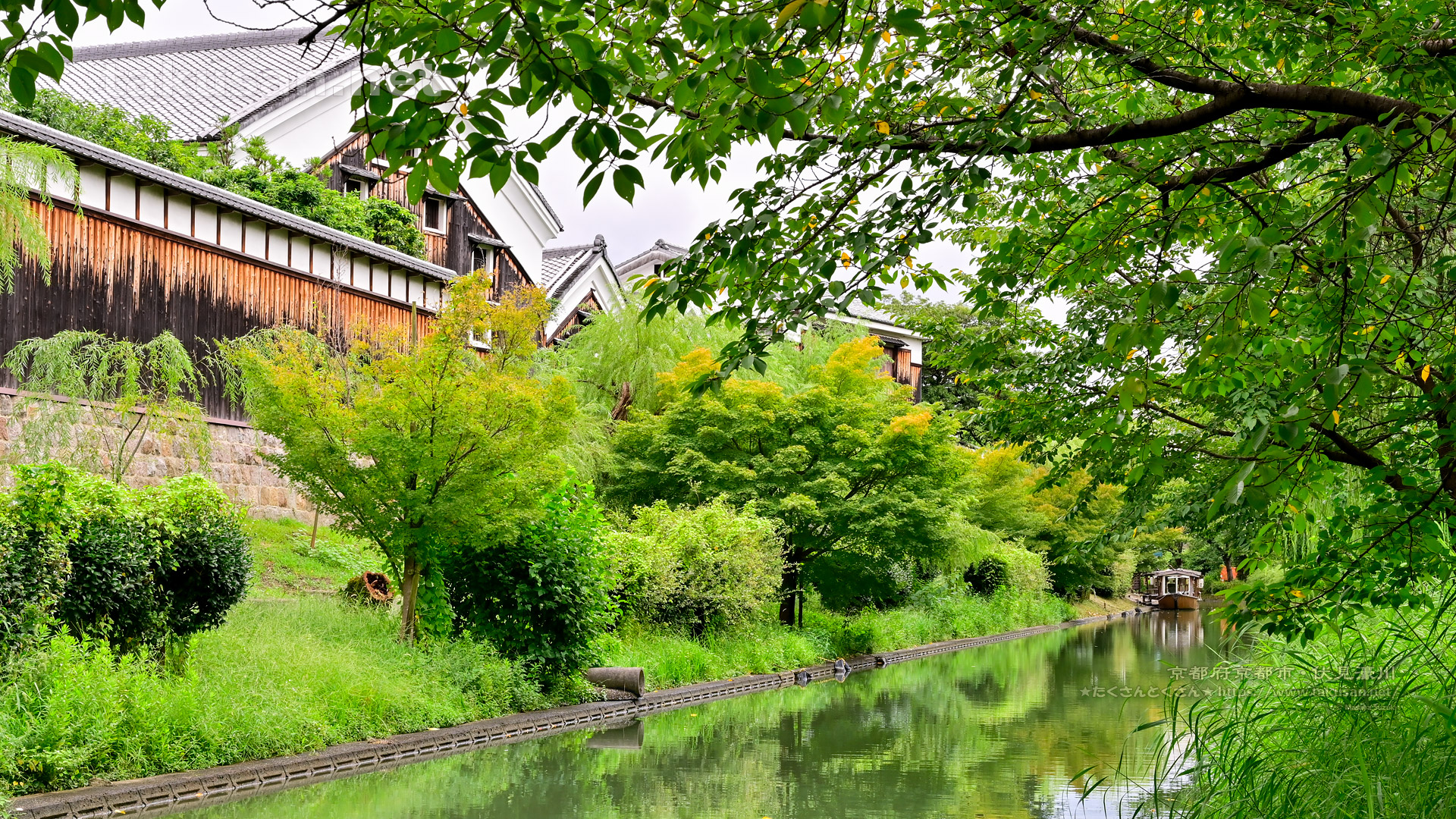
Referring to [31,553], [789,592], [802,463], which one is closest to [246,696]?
[31,553]

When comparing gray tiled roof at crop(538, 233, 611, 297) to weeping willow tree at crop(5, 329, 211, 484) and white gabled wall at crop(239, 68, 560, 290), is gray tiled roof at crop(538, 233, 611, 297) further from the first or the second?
weeping willow tree at crop(5, 329, 211, 484)

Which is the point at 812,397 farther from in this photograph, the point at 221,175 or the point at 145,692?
the point at 145,692

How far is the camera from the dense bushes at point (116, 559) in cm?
809

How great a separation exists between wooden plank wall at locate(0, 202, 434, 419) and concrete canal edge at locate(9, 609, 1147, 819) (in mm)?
4928

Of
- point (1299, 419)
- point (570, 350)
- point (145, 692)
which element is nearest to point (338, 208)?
point (570, 350)

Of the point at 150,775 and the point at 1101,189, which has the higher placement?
the point at 1101,189

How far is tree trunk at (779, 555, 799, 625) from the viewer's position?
21844mm

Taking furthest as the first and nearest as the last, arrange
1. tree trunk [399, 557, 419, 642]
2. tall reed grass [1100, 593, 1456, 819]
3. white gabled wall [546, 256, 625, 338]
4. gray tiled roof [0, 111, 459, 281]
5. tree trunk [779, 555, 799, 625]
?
white gabled wall [546, 256, 625, 338] < tree trunk [779, 555, 799, 625] < gray tiled roof [0, 111, 459, 281] < tree trunk [399, 557, 419, 642] < tall reed grass [1100, 593, 1456, 819]

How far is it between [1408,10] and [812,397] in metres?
17.3

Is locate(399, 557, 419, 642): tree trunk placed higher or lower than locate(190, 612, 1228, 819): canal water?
higher

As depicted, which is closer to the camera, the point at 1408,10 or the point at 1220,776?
the point at 1408,10

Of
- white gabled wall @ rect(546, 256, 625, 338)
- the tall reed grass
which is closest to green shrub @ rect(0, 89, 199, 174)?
white gabled wall @ rect(546, 256, 625, 338)

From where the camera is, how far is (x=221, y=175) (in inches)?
840

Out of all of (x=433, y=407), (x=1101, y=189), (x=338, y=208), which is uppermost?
(x=338, y=208)
